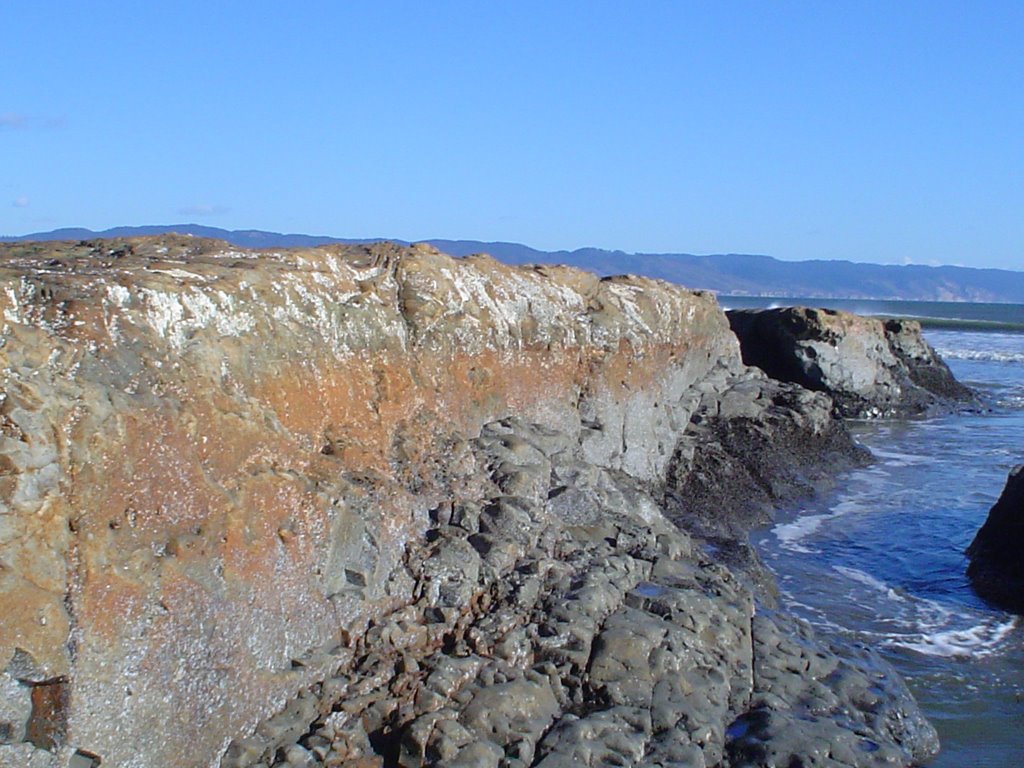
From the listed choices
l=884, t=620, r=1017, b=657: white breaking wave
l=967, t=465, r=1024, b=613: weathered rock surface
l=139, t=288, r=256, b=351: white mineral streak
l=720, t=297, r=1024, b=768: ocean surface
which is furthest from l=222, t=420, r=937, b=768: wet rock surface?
l=967, t=465, r=1024, b=613: weathered rock surface

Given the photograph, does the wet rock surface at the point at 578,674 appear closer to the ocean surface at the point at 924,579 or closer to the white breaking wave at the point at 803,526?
the ocean surface at the point at 924,579

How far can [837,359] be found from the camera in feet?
74.8

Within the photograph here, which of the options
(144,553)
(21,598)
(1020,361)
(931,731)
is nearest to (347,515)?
(144,553)

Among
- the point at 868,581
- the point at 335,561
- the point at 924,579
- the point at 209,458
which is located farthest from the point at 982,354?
the point at 209,458

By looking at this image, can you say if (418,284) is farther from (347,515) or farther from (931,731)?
(931,731)

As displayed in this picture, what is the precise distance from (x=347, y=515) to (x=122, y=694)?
1780 millimetres

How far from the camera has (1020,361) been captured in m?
39.3

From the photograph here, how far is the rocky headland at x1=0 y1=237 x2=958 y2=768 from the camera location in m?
5.24

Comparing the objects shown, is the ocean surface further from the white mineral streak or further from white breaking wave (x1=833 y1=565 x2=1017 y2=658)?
the white mineral streak

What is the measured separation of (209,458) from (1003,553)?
8291 millimetres

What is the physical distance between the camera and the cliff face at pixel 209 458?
5172mm

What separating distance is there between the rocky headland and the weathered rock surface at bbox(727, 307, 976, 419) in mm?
14525

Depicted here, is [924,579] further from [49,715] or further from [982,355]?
[982,355]

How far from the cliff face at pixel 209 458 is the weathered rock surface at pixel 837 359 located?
49.4 feet
